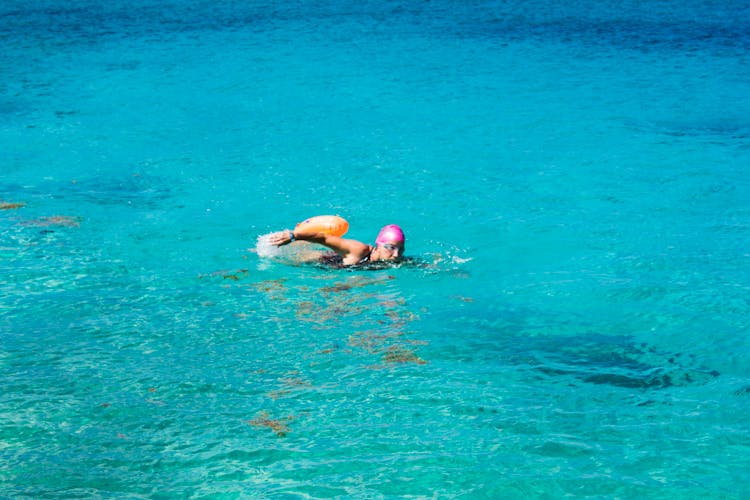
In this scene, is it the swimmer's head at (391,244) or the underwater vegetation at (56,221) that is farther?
the underwater vegetation at (56,221)

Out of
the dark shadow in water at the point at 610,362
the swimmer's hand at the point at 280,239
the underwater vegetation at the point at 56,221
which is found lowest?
the dark shadow in water at the point at 610,362

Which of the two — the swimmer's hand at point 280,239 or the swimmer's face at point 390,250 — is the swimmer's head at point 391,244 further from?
the swimmer's hand at point 280,239

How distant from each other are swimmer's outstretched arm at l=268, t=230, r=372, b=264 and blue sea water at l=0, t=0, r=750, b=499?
7.2 inches

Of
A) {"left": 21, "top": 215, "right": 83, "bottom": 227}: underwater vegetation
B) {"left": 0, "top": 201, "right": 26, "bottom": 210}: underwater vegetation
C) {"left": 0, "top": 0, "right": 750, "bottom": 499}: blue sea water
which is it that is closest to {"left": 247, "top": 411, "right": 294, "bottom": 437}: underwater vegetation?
{"left": 0, "top": 0, "right": 750, "bottom": 499}: blue sea water

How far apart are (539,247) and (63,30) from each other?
16.1m

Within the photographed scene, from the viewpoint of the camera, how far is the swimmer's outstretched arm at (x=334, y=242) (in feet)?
25.8

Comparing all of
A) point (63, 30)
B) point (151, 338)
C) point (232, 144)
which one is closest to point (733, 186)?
point (232, 144)

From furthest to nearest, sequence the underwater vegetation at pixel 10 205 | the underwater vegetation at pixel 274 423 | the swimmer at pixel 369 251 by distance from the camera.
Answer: the underwater vegetation at pixel 10 205, the swimmer at pixel 369 251, the underwater vegetation at pixel 274 423

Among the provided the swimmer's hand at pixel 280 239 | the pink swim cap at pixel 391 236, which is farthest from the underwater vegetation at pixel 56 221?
the pink swim cap at pixel 391 236

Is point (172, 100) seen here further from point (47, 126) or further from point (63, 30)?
point (63, 30)

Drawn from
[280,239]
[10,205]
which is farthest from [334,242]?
[10,205]

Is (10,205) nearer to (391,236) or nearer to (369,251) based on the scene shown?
(369,251)

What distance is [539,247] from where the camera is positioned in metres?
9.96

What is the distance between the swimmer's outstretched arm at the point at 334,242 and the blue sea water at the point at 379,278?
0.60ft
